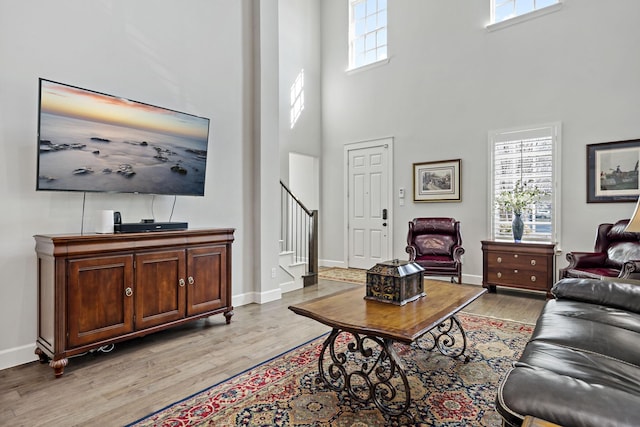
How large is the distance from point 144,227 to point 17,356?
4.15 feet

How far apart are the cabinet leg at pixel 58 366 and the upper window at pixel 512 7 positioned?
6.40m

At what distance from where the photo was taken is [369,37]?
6.64 metres

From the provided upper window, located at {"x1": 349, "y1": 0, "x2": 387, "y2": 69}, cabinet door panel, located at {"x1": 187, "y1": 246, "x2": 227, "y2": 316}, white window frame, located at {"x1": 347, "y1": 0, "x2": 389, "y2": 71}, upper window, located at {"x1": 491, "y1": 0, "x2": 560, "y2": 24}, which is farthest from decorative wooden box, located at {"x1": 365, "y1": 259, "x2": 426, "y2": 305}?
upper window, located at {"x1": 349, "y1": 0, "x2": 387, "y2": 69}

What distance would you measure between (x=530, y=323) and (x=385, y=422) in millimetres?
2394

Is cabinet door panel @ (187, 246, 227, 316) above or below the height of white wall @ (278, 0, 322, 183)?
below

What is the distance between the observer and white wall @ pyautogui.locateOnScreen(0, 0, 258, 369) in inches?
103

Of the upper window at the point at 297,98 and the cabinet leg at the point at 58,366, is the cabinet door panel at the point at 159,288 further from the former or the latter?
the upper window at the point at 297,98

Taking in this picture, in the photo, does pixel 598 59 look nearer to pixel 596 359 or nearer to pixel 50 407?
pixel 596 359

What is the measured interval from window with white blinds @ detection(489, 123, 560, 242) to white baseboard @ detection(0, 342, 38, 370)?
5403 millimetres

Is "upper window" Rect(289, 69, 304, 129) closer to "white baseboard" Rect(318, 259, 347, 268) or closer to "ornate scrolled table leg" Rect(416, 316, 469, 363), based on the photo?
"white baseboard" Rect(318, 259, 347, 268)

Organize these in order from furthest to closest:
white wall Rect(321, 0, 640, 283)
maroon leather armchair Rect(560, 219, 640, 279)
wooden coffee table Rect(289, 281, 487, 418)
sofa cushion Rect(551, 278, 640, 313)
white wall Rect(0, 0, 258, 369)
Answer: white wall Rect(321, 0, 640, 283) < maroon leather armchair Rect(560, 219, 640, 279) < white wall Rect(0, 0, 258, 369) < sofa cushion Rect(551, 278, 640, 313) < wooden coffee table Rect(289, 281, 487, 418)

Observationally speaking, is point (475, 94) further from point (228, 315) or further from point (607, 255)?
point (228, 315)

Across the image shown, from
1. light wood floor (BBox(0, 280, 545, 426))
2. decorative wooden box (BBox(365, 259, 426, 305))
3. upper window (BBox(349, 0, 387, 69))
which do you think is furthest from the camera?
upper window (BBox(349, 0, 387, 69))

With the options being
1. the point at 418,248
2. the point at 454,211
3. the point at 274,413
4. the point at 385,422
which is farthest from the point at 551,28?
the point at 274,413
